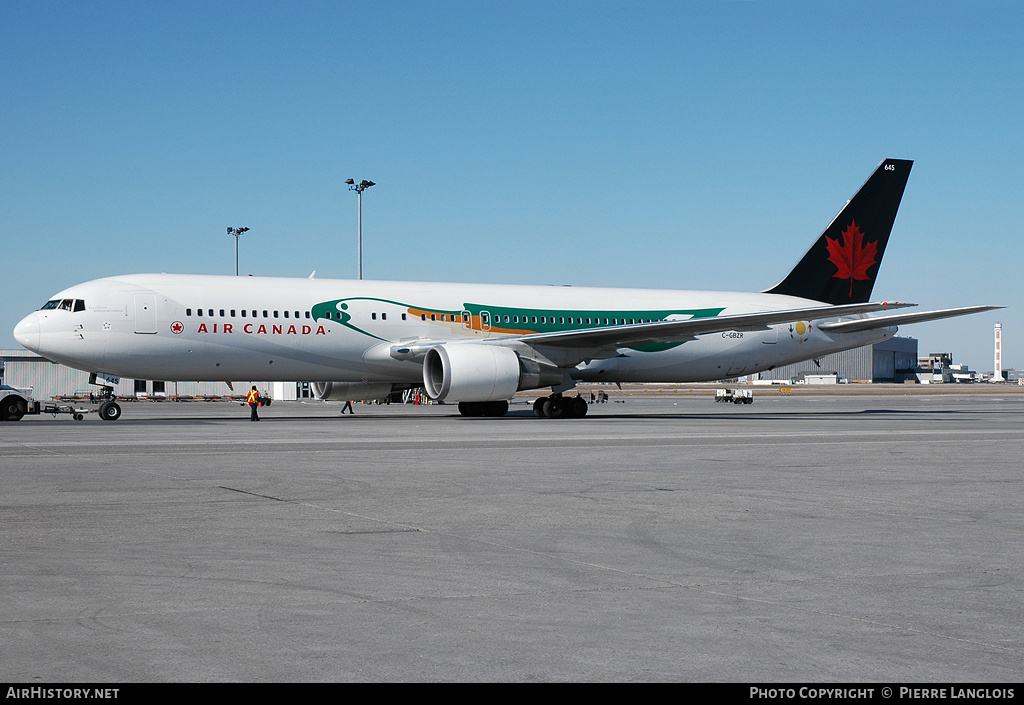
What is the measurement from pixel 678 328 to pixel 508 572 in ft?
77.8

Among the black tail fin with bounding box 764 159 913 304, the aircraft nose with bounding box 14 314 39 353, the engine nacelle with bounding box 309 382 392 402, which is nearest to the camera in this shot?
the aircraft nose with bounding box 14 314 39 353

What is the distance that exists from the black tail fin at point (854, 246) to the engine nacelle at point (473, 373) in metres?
12.8

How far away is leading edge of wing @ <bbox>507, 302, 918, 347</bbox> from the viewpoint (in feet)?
94.4

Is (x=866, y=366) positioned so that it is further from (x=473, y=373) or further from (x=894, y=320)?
(x=473, y=373)

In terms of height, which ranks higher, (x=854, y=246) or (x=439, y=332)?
(x=854, y=246)

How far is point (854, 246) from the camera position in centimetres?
3631

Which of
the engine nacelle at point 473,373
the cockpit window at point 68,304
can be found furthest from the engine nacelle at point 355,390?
the cockpit window at point 68,304

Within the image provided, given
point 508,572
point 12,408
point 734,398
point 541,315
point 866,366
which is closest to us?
point 508,572

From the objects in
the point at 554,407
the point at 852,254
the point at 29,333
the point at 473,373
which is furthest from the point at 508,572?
the point at 852,254

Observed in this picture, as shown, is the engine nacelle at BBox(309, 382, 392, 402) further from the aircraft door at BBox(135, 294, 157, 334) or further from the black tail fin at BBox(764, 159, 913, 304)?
the black tail fin at BBox(764, 159, 913, 304)

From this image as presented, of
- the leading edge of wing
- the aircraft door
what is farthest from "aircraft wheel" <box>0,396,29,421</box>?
the leading edge of wing

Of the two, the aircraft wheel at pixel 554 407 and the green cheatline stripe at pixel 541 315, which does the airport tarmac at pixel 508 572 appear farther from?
the aircraft wheel at pixel 554 407

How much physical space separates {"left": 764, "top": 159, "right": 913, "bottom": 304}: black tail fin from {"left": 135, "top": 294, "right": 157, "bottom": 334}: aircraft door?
21.3 metres

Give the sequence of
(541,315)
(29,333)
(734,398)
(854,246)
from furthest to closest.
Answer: (734,398) < (854,246) < (541,315) < (29,333)
